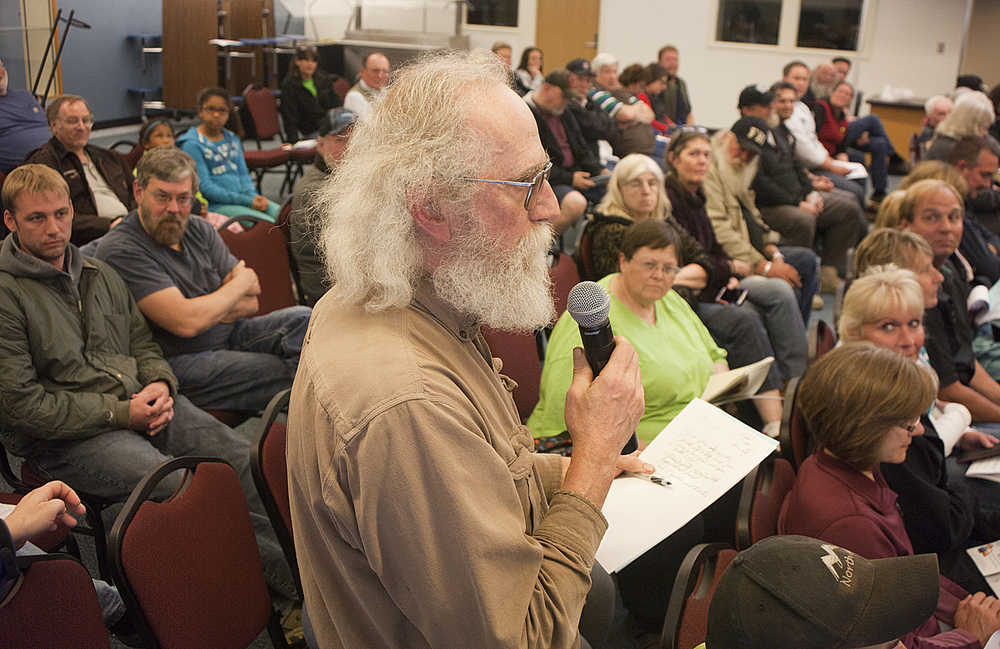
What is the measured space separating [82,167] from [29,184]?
6.78 feet

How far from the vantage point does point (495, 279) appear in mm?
1129

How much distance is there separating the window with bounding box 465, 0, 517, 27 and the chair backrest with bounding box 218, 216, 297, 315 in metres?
11.4

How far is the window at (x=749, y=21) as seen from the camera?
12938 millimetres

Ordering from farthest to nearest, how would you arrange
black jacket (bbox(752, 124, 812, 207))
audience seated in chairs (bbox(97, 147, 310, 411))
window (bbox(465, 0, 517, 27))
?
window (bbox(465, 0, 517, 27)) < black jacket (bbox(752, 124, 812, 207)) < audience seated in chairs (bbox(97, 147, 310, 411))

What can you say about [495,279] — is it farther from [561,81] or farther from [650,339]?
[561,81]

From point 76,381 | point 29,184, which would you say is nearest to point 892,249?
point 76,381

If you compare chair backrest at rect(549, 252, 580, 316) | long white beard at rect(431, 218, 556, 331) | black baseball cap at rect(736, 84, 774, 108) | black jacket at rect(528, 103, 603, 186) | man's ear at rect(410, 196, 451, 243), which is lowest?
chair backrest at rect(549, 252, 580, 316)

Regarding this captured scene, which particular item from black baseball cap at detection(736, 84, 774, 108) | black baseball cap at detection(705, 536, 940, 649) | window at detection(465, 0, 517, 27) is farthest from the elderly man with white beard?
window at detection(465, 0, 517, 27)

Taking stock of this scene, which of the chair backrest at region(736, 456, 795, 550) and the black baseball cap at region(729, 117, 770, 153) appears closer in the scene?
the chair backrest at region(736, 456, 795, 550)

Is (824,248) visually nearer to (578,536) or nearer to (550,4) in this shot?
(578,536)

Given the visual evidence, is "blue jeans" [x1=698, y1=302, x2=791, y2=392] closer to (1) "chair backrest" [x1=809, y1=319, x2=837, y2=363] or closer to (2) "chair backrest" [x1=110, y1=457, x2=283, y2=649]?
(1) "chair backrest" [x1=809, y1=319, x2=837, y2=363]

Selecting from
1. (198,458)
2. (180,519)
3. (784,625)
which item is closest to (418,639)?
(784,625)

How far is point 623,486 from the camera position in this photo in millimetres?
1893

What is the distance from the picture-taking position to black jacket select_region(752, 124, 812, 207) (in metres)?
5.79
